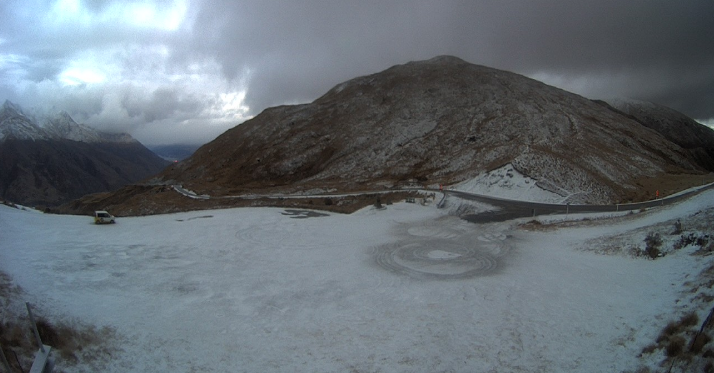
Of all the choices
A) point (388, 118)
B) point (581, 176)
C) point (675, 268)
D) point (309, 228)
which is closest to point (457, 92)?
point (388, 118)

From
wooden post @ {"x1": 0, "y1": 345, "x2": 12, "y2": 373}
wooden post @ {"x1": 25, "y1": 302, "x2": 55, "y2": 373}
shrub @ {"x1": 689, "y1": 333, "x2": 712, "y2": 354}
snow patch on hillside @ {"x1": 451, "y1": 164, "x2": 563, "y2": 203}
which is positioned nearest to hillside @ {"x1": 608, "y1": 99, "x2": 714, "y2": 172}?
snow patch on hillside @ {"x1": 451, "y1": 164, "x2": 563, "y2": 203}

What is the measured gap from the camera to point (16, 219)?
→ 21797mm

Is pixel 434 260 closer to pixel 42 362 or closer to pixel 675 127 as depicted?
pixel 42 362

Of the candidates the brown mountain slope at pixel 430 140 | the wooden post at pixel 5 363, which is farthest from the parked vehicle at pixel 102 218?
the brown mountain slope at pixel 430 140

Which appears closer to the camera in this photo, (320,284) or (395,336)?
(395,336)

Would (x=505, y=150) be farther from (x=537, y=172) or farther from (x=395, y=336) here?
(x=395, y=336)

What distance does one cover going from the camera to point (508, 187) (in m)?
39.2

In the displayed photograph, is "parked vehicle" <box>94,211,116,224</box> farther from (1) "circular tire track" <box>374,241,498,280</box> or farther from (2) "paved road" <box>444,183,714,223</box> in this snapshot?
(2) "paved road" <box>444,183,714,223</box>

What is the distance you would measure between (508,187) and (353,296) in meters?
29.6

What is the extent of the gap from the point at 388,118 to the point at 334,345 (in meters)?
78.0

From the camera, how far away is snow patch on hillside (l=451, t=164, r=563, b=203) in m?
36.2

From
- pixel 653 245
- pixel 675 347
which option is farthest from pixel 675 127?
pixel 675 347

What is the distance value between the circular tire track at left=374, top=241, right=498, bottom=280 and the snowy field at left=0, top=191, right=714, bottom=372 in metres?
0.11

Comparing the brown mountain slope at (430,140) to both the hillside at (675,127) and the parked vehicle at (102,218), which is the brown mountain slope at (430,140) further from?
the hillside at (675,127)
